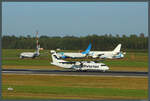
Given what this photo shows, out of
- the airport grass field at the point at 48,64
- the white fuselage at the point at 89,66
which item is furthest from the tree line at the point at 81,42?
the white fuselage at the point at 89,66

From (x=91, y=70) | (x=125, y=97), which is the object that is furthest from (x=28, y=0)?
(x=91, y=70)

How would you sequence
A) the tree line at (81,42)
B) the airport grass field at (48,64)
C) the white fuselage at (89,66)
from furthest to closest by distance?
the tree line at (81,42)
the airport grass field at (48,64)
the white fuselage at (89,66)

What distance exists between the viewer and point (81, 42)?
136m

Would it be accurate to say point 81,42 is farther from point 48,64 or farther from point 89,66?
point 89,66

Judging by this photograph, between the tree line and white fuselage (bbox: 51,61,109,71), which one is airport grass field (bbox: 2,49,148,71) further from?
the tree line

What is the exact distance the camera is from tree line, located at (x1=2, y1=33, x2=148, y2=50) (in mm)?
131500

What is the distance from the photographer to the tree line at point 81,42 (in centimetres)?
13150

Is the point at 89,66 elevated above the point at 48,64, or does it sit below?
above

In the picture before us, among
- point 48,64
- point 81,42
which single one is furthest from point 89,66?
point 81,42

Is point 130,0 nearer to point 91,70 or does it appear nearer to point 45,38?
point 91,70

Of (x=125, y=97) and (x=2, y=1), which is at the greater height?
(x=2, y=1)

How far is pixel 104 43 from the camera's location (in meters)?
133

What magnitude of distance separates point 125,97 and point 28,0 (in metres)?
13.2

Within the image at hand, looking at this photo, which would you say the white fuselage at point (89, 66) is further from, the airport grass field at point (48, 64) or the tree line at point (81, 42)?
the tree line at point (81, 42)
